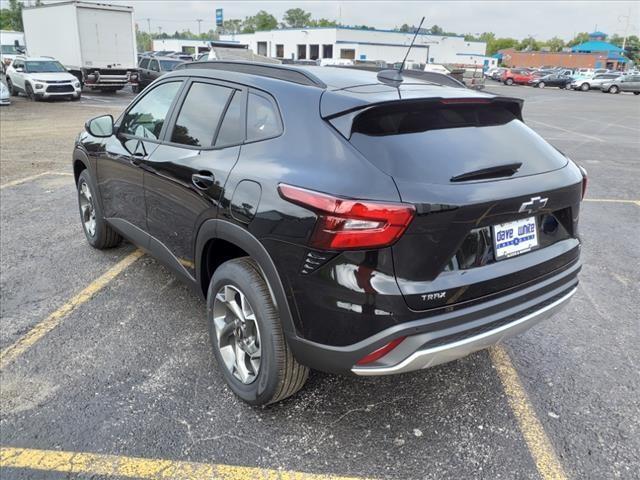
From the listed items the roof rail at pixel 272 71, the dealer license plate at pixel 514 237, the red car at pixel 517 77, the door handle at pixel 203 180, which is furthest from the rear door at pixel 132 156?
the red car at pixel 517 77

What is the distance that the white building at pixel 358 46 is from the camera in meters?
67.9

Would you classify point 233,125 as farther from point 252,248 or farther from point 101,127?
point 101,127

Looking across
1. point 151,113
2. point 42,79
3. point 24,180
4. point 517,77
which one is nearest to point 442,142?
point 151,113

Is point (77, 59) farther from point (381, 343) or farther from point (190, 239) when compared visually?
point (381, 343)

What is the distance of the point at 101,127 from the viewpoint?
4312 mm

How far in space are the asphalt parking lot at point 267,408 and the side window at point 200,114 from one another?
134 cm

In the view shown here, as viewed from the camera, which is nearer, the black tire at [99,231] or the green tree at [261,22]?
the black tire at [99,231]

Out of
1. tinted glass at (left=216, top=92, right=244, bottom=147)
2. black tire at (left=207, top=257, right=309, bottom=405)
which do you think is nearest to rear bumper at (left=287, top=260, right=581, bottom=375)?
black tire at (left=207, top=257, right=309, bottom=405)

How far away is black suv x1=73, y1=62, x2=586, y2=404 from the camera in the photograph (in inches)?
87.7

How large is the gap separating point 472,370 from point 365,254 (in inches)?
59.0

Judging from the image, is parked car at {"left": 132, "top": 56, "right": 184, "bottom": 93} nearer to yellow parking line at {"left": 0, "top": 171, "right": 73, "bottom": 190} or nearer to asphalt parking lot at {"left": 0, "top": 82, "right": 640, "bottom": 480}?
yellow parking line at {"left": 0, "top": 171, "right": 73, "bottom": 190}

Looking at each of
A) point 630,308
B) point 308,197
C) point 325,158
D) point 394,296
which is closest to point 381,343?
point 394,296

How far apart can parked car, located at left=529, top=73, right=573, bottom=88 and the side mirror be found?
50.5 metres

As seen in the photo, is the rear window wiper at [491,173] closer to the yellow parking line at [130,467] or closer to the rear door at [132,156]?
the yellow parking line at [130,467]
